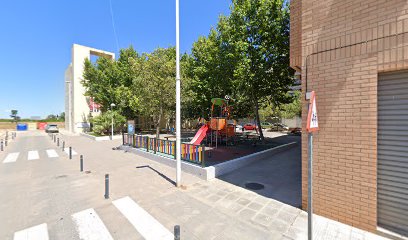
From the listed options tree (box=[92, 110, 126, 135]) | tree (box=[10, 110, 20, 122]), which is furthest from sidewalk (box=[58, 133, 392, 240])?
tree (box=[10, 110, 20, 122])

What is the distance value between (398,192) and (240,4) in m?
14.5

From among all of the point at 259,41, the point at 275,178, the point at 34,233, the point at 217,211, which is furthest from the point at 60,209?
the point at 259,41

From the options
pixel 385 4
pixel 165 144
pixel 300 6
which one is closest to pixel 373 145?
pixel 385 4

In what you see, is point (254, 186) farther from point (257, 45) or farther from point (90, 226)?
point (257, 45)

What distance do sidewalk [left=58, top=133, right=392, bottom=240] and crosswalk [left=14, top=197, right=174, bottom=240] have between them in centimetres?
23

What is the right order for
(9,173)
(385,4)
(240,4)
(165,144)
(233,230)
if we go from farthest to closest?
(240,4) < (165,144) < (9,173) < (233,230) < (385,4)

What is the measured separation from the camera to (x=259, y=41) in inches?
536

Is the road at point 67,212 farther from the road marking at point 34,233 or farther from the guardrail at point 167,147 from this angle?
the guardrail at point 167,147

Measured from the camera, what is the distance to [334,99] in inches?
168

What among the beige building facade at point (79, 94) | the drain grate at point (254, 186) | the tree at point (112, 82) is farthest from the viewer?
the beige building facade at point (79, 94)

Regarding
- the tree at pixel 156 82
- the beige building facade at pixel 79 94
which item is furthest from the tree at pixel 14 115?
the tree at pixel 156 82

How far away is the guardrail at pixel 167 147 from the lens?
862cm

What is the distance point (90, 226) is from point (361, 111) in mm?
6704

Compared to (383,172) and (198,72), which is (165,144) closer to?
(383,172)
